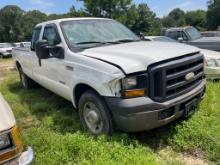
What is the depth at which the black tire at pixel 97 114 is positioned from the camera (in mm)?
4242

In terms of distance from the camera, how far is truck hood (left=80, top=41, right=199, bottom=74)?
13.0ft

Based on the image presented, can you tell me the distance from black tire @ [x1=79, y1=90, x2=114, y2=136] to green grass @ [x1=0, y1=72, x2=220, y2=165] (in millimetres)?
145

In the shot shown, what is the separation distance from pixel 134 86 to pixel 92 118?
0.99 metres

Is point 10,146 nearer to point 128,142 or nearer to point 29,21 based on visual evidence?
point 128,142

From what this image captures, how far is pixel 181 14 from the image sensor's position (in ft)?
336

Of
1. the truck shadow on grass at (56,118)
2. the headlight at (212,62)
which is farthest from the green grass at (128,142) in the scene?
the headlight at (212,62)

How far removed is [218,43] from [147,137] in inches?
262

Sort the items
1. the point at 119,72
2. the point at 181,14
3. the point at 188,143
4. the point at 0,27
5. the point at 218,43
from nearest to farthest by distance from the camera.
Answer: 1. the point at 119,72
2. the point at 188,143
3. the point at 218,43
4. the point at 0,27
5. the point at 181,14

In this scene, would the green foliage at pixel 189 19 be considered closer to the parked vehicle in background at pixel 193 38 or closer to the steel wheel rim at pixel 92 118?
the parked vehicle in background at pixel 193 38

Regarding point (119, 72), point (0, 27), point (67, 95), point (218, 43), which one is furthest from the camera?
point (0, 27)

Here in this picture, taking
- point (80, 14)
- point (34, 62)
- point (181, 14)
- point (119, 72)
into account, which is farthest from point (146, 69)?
point (181, 14)

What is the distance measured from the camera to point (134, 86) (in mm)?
3947

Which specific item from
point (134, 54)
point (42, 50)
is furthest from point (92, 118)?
point (42, 50)

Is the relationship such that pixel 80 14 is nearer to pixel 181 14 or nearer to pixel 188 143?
pixel 188 143
